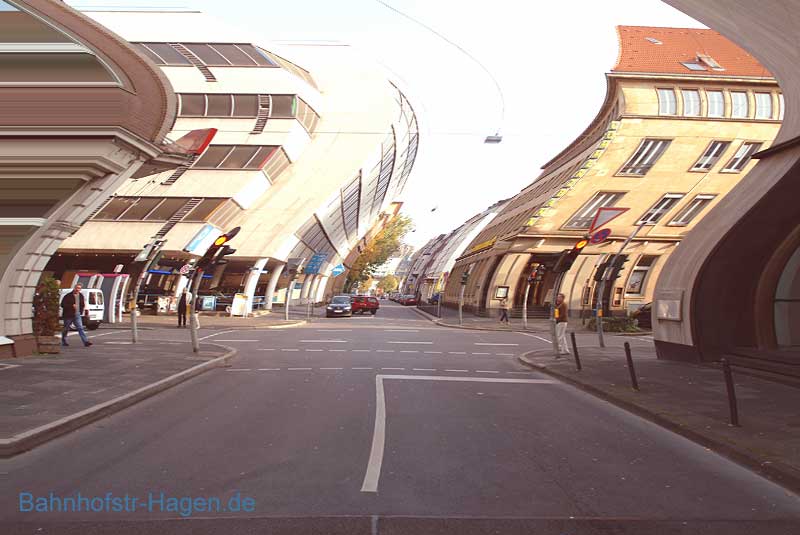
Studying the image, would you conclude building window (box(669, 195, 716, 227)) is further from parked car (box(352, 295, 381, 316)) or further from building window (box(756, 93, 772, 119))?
parked car (box(352, 295, 381, 316))

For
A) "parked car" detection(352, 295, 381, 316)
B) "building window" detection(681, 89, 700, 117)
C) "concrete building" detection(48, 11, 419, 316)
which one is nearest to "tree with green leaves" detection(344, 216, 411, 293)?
"parked car" detection(352, 295, 381, 316)

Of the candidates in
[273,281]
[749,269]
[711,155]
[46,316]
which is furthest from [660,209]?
[46,316]

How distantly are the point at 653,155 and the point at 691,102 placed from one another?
12.8 ft

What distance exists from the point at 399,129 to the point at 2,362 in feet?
143

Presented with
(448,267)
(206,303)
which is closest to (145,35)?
(206,303)

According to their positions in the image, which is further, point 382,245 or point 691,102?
point 382,245

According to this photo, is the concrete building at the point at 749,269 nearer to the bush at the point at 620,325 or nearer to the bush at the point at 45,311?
the bush at the point at 620,325

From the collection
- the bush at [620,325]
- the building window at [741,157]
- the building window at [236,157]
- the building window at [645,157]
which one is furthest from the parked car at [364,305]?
the building window at [741,157]

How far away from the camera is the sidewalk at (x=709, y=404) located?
691 centimetres

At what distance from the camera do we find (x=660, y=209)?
4238 centimetres

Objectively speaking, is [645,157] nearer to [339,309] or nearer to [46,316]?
[339,309]

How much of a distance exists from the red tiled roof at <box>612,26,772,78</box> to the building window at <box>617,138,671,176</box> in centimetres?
438

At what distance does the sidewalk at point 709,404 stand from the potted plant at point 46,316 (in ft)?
39.1

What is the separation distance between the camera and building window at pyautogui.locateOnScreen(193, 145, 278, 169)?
128 ft
